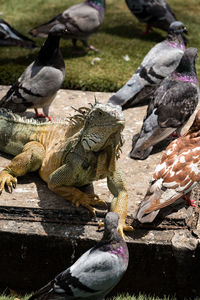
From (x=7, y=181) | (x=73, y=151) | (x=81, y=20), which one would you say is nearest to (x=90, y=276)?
(x=73, y=151)

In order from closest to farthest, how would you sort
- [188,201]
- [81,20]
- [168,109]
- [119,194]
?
[119,194] → [188,201] → [168,109] → [81,20]

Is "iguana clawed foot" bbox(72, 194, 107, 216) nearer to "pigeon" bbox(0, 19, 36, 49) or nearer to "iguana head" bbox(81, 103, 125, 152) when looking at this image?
"iguana head" bbox(81, 103, 125, 152)

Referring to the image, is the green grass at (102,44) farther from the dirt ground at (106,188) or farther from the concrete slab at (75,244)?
the concrete slab at (75,244)

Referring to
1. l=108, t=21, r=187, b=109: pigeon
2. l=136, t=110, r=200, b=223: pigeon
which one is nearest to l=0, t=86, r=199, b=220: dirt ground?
l=136, t=110, r=200, b=223: pigeon

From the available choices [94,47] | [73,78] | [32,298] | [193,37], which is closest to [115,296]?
[32,298]

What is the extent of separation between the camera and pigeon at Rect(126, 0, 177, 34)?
353 inches

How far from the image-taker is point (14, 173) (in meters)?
4.52

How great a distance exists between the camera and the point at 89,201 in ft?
13.8

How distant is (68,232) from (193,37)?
6.25m

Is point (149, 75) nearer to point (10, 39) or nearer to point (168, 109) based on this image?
point (168, 109)

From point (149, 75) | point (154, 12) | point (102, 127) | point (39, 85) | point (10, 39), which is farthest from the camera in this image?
point (154, 12)

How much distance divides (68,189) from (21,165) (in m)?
0.54

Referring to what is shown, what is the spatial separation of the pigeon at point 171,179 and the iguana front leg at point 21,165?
1.05 metres

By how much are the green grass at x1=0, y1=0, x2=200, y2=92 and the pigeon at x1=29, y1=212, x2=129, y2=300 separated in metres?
3.99
